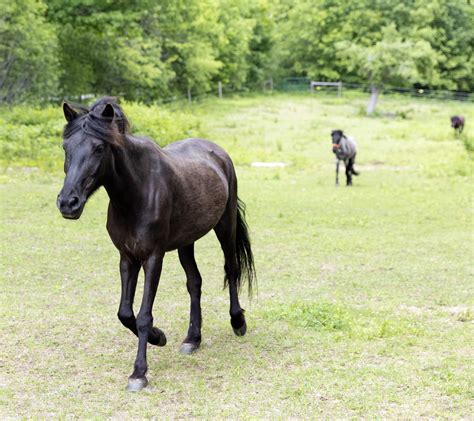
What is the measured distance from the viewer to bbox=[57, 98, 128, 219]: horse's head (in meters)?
3.99

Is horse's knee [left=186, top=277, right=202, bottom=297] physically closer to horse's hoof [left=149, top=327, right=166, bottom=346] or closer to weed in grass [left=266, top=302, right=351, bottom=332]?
horse's hoof [left=149, top=327, right=166, bottom=346]

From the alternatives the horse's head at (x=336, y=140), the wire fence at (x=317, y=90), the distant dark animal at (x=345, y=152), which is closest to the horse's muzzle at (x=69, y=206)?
the distant dark animal at (x=345, y=152)

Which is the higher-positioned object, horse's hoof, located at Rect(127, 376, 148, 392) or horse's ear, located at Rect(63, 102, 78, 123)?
horse's ear, located at Rect(63, 102, 78, 123)

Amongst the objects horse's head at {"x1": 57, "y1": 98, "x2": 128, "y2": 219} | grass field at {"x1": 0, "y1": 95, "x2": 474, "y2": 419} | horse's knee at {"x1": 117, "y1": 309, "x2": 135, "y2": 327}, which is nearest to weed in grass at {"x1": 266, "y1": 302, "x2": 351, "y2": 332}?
grass field at {"x1": 0, "y1": 95, "x2": 474, "y2": 419}

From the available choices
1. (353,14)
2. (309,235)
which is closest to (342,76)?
(353,14)

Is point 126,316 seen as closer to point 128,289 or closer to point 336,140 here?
point 128,289

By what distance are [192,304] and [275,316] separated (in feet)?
3.32

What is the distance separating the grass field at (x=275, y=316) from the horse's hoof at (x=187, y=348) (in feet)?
0.18

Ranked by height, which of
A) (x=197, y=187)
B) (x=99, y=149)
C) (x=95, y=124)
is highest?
(x=95, y=124)

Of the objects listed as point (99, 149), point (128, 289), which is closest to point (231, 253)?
point (128, 289)

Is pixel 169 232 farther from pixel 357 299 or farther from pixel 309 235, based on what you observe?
pixel 309 235

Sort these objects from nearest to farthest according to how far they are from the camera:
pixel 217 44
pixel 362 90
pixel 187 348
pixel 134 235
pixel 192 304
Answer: pixel 134 235 → pixel 187 348 → pixel 192 304 → pixel 217 44 → pixel 362 90

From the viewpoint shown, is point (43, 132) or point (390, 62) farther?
point (390, 62)

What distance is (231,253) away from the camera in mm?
5785
